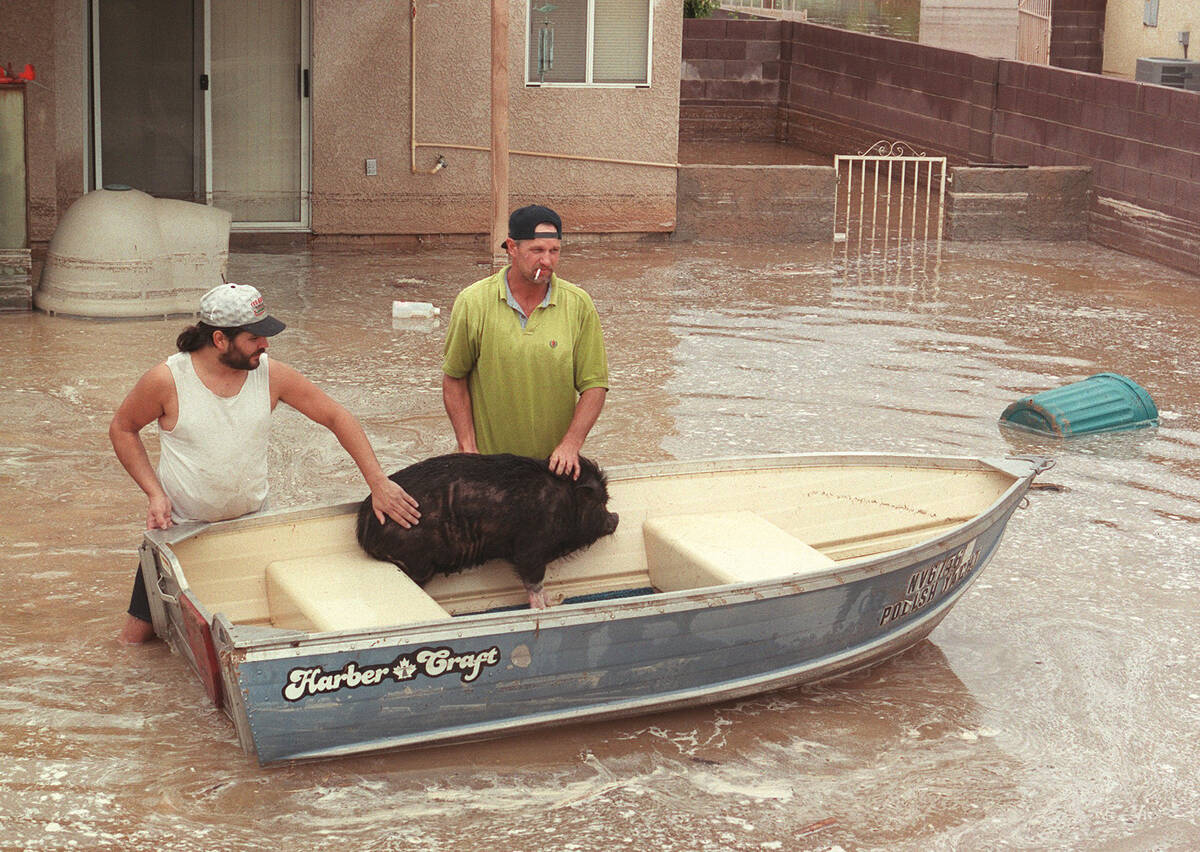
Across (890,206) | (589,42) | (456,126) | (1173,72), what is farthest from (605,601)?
(1173,72)

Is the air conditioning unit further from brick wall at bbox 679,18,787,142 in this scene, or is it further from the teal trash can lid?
the teal trash can lid

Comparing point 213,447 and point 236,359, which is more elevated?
point 236,359

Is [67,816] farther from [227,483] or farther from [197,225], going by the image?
[197,225]

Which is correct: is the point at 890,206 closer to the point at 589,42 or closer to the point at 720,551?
the point at 589,42

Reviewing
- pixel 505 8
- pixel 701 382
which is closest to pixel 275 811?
pixel 701 382

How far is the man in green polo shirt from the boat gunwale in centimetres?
50

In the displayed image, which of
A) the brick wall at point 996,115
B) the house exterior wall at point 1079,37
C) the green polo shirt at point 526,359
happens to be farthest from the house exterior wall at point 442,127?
the house exterior wall at point 1079,37

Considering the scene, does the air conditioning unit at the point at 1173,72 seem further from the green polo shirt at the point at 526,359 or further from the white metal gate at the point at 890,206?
the green polo shirt at the point at 526,359

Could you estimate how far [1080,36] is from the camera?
2588 cm

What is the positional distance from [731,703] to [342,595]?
5.22 ft

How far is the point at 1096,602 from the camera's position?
7.39 m

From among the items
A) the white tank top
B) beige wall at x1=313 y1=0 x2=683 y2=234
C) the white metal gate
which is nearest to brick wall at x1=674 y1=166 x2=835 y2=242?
the white metal gate

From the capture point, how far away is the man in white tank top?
581cm

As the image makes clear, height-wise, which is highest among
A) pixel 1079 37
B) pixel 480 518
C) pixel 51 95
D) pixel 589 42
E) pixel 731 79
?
pixel 1079 37
